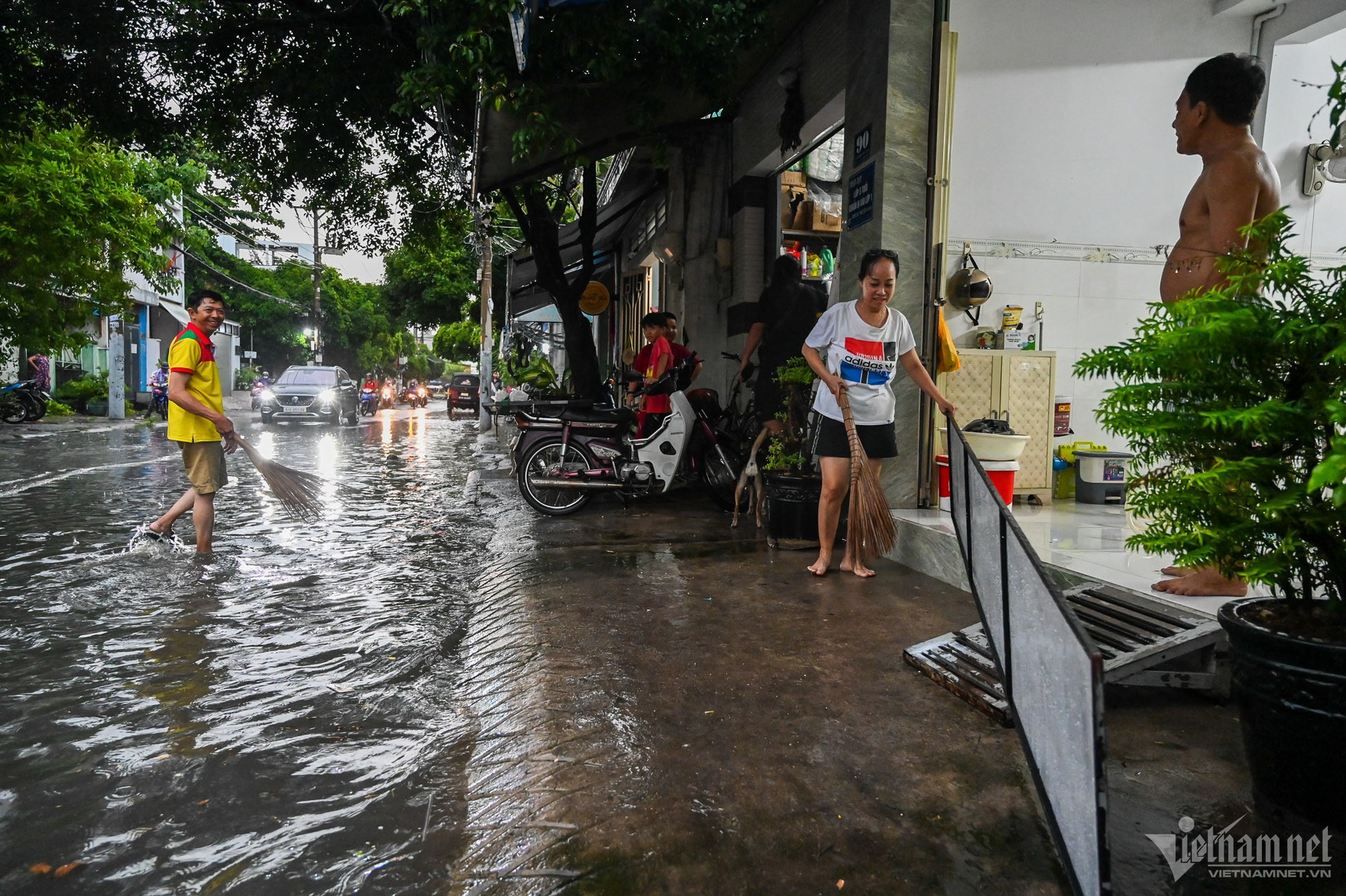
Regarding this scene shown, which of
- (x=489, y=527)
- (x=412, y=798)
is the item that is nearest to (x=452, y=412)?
(x=489, y=527)

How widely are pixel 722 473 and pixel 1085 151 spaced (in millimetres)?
4047

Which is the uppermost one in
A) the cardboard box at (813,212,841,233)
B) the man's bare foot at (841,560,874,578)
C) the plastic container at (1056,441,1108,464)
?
the cardboard box at (813,212,841,233)

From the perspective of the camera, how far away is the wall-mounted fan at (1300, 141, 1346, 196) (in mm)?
6812

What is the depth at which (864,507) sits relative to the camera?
196 inches

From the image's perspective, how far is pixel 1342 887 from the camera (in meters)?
1.94

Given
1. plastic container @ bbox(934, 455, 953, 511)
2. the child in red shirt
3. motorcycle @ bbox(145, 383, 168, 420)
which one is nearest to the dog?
the child in red shirt

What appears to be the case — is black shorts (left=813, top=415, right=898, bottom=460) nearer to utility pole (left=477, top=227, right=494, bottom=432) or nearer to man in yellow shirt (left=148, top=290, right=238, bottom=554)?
man in yellow shirt (left=148, top=290, right=238, bottom=554)

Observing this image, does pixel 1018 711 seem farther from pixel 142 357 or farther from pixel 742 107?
pixel 142 357

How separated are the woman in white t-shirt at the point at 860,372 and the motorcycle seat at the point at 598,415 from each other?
304 centimetres

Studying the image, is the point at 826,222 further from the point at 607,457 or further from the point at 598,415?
the point at 607,457

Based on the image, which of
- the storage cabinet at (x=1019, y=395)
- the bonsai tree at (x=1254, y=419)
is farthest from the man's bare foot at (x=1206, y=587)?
the storage cabinet at (x=1019, y=395)

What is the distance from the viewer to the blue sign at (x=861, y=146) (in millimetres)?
6195

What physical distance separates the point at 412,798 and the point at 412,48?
872cm

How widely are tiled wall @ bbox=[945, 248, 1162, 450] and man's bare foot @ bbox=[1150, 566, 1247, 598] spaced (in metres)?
3.23
